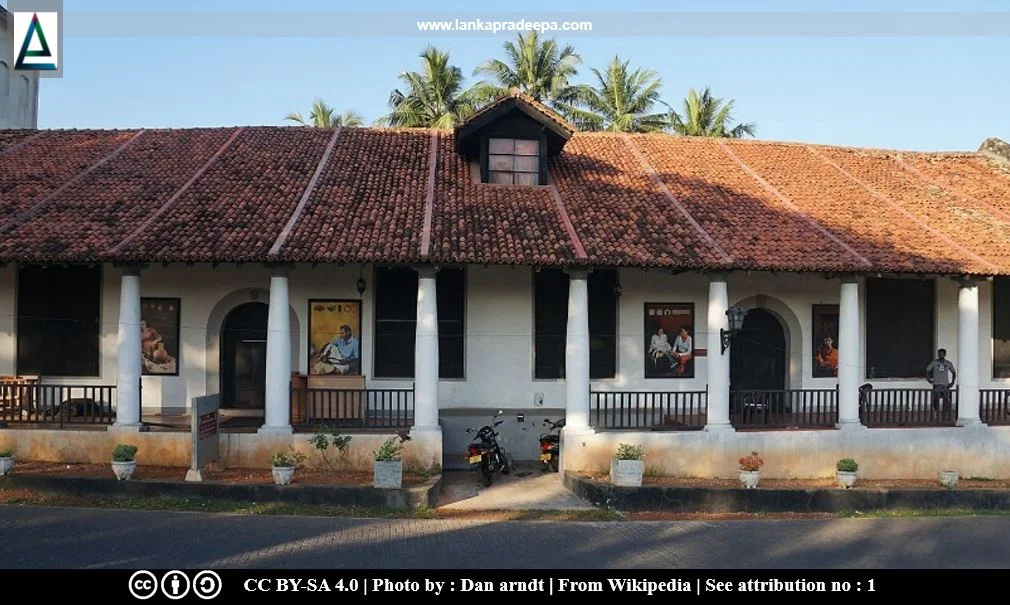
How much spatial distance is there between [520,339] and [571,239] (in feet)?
9.29

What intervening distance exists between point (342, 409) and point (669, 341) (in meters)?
6.73

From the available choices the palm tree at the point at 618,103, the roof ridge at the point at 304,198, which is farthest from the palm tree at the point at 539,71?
the roof ridge at the point at 304,198

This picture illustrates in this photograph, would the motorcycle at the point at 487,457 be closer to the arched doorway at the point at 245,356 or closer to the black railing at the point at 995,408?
the arched doorway at the point at 245,356

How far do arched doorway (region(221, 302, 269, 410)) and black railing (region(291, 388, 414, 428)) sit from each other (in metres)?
1.80

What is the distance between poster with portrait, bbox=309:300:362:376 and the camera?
15508mm

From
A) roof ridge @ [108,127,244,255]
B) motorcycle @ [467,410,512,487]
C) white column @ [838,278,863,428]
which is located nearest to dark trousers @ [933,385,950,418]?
white column @ [838,278,863,428]

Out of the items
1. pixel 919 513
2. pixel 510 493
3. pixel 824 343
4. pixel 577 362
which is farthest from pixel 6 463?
pixel 824 343

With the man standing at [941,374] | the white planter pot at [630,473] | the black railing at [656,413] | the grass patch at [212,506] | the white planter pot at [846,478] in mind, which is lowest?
the grass patch at [212,506]

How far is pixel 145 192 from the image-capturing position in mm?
15250

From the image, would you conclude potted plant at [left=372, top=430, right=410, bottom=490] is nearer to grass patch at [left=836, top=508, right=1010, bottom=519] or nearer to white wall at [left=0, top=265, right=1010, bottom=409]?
white wall at [left=0, top=265, right=1010, bottom=409]

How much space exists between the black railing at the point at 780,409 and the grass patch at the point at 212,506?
248 inches

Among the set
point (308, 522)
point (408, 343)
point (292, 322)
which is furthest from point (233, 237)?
point (308, 522)

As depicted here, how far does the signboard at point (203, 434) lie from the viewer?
1203cm

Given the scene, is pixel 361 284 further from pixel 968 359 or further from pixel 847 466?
pixel 968 359
